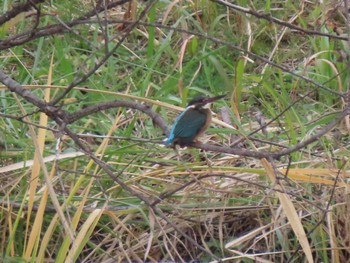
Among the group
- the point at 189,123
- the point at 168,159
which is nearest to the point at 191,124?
the point at 189,123

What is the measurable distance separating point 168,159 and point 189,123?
2.10ft

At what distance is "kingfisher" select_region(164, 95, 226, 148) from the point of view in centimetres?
264

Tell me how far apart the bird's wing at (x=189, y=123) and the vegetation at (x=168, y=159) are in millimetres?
82

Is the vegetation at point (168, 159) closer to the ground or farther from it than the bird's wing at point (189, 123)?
closer to the ground

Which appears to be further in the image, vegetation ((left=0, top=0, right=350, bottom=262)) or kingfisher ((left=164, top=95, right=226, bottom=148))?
vegetation ((left=0, top=0, right=350, bottom=262))

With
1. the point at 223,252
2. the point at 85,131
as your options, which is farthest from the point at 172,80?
the point at 223,252

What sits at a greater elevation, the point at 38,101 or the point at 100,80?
the point at 38,101

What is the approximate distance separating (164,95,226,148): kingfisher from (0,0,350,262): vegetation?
85mm

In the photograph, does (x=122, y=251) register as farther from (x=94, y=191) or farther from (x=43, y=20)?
(x=43, y=20)

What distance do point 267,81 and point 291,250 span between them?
110cm

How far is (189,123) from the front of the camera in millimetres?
2727

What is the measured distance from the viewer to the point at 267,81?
3.94 meters

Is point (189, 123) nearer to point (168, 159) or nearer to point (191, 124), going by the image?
point (191, 124)

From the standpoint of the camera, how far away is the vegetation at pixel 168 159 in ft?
9.21
